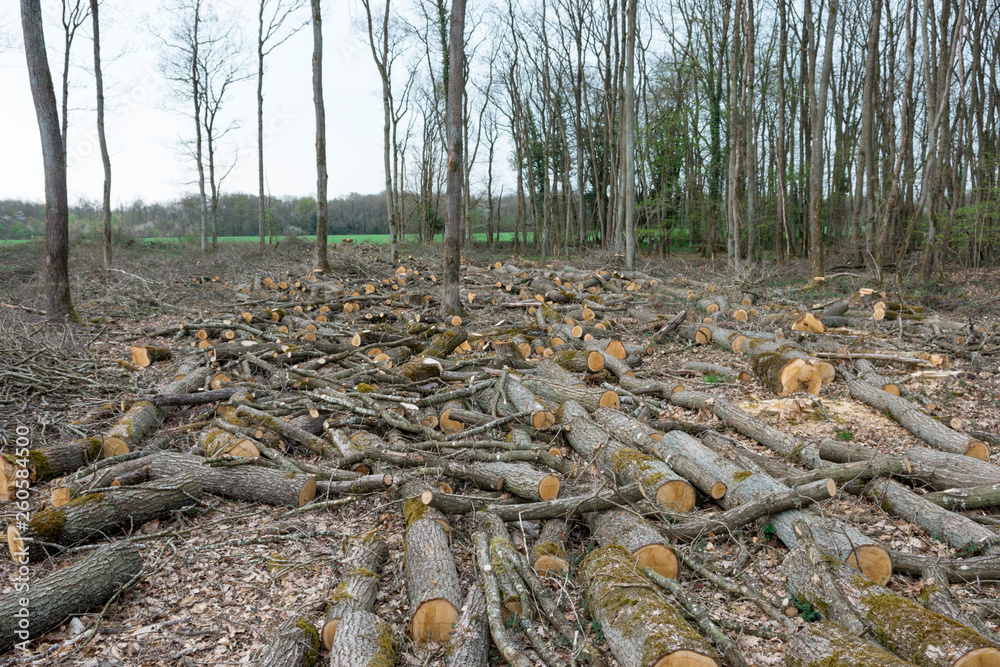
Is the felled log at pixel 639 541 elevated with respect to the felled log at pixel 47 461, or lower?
lower

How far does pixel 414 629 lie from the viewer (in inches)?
115

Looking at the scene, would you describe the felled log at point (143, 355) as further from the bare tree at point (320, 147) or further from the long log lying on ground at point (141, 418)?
the bare tree at point (320, 147)

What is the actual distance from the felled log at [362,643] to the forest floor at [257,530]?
183 mm

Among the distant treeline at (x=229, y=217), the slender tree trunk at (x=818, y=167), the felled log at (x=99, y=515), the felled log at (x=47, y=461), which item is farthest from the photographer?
the distant treeline at (x=229, y=217)

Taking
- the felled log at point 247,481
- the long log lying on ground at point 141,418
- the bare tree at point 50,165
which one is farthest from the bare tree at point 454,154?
the bare tree at point 50,165

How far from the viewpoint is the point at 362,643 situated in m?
2.76

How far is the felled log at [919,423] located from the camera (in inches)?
187

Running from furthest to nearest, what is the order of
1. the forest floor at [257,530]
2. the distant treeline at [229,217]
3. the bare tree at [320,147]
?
the distant treeline at [229,217] < the bare tree at [320,147] < the forest floor at [257,530]

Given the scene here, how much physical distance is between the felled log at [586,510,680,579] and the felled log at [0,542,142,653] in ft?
10.4

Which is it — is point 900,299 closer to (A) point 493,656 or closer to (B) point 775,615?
(B) point 775,615

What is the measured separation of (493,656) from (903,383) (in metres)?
6.73

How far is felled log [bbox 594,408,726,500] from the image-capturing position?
425 centimetres

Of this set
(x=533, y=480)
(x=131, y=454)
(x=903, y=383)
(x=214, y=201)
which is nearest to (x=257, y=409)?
(x=131, y=454)

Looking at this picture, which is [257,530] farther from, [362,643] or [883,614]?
[883,614]
